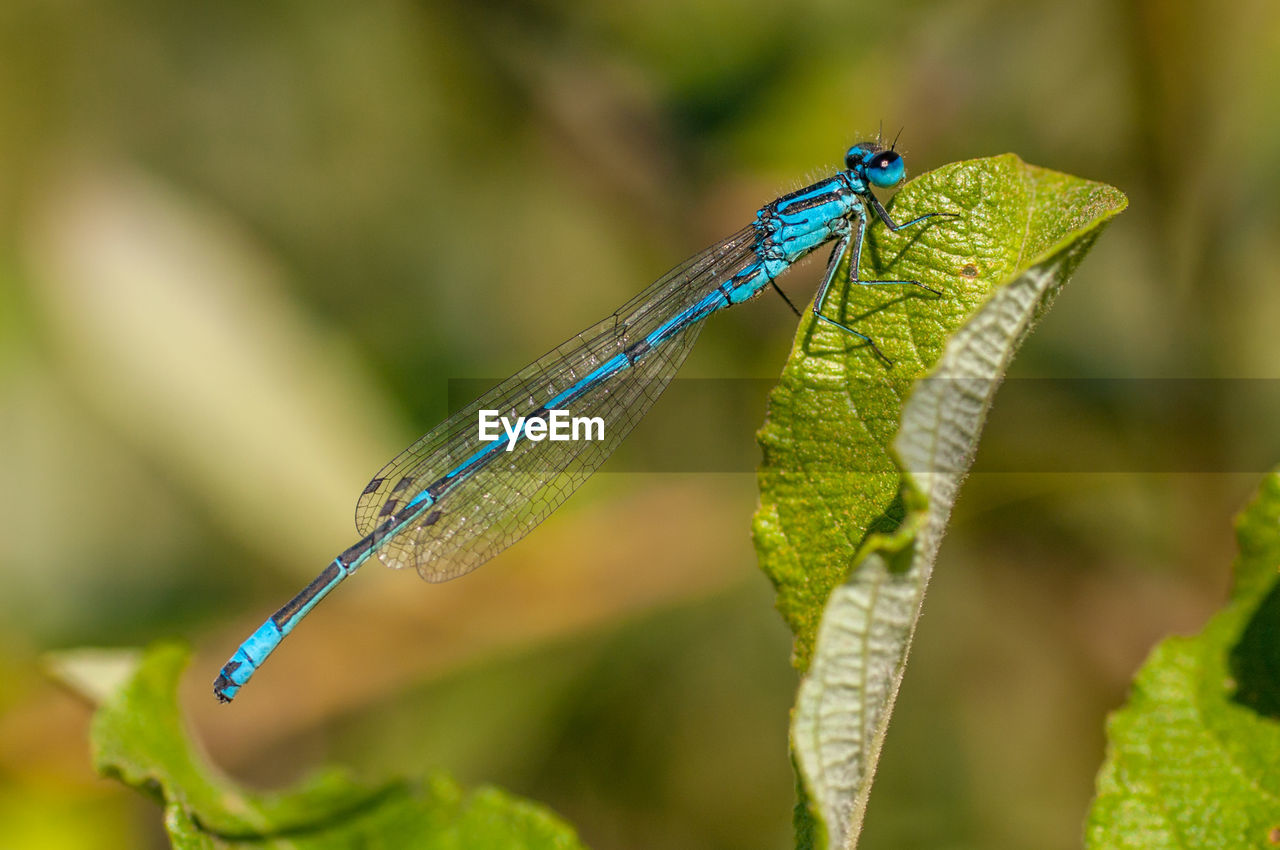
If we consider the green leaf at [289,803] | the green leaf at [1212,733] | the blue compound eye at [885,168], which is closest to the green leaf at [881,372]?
the green leaf at [1212,733]

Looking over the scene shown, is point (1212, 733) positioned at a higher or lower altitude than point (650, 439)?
lower

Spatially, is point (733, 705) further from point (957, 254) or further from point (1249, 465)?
point (957, 254)

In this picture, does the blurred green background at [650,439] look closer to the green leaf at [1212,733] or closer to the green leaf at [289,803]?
the green leaf at [289,803]

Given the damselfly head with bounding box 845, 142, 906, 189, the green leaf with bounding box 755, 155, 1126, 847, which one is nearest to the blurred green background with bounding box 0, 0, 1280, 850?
the damselfly head with bounding box 845, 142, 906, 189

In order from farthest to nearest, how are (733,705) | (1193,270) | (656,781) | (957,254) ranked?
(733,705) → (656,781) → (1193,270) → (957,254)

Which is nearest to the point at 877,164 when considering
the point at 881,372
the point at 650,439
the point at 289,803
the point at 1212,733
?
the point at 650,439

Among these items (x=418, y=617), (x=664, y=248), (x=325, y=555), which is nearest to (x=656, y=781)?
(x=418, y=617)

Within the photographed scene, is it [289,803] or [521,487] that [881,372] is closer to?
[289,803]
